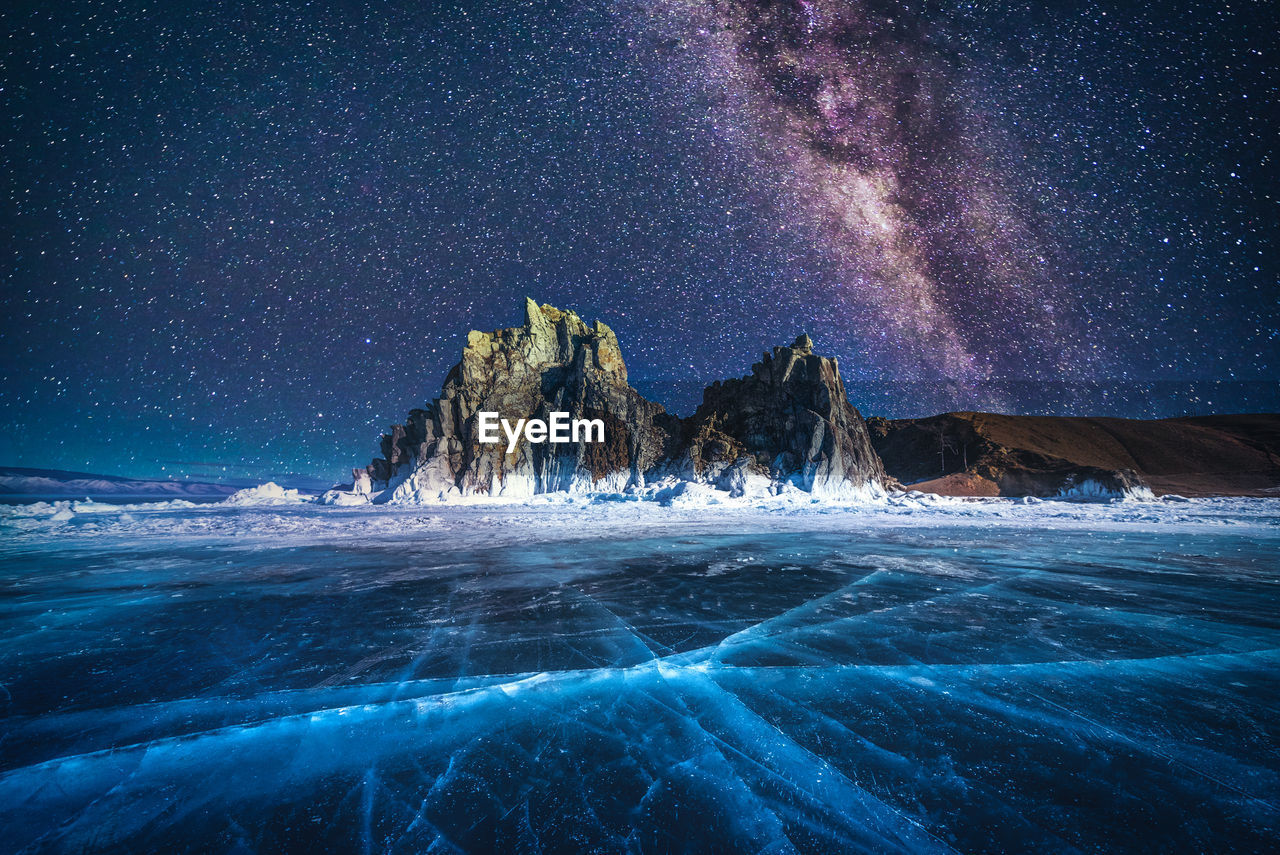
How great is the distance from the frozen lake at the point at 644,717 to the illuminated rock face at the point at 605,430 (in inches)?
1472

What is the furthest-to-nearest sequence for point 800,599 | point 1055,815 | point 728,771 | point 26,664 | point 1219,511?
point 1219,511, point 800,599, point 26,664, point 728,771, point 1055,815

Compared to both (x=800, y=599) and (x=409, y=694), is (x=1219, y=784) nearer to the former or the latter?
(x=800, y=599)

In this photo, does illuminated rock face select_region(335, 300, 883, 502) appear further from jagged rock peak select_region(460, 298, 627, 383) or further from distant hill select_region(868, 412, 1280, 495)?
distant hill select_region(868, 412, 1280, 495)

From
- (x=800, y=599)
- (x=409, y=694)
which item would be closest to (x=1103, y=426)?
(x=800, y=599)

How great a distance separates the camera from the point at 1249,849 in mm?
2236

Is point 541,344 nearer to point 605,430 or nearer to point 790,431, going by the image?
point 605,430

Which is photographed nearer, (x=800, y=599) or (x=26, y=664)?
(x=26, y=664)

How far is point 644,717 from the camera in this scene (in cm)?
359

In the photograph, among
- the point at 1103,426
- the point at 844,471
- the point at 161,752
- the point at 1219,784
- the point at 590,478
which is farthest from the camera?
the point at 1103,426

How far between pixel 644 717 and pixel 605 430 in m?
53.6

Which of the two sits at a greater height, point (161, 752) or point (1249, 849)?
Result: point (161, 752)

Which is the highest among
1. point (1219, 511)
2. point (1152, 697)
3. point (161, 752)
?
point (161, 752)

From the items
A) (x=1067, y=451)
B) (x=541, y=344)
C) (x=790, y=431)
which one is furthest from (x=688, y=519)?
(x=1067, y=451)

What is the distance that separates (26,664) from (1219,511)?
152ft
